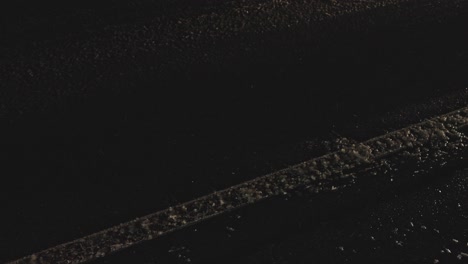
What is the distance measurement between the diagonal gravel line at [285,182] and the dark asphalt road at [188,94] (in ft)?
0.22

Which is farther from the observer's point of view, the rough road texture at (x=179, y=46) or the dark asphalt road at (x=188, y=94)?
the rough road texture at (x=179, y=46)

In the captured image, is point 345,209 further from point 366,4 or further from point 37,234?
point 366,4

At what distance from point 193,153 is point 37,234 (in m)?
0.92

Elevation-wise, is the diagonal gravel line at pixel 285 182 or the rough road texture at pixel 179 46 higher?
the rough road texture at pixel 179 46

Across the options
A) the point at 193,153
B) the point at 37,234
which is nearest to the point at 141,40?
the point at 193,153

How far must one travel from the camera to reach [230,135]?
3.52m

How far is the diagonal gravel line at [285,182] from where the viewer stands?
9.07 feet

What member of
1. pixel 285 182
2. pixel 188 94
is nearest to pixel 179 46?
pixel 188 94

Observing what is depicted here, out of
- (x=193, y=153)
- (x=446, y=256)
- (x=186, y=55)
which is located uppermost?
(x=186, y=55)

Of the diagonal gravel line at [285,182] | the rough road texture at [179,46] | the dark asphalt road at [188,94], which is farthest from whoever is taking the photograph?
the rough road texture at [179,46]

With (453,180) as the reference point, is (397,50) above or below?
above

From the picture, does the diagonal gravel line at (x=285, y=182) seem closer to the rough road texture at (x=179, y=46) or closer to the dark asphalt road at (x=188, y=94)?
the dark asphalt road at (x=188, y=94)

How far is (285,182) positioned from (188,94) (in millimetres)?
1016

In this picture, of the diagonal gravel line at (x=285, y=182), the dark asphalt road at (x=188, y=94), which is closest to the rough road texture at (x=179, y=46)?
the dark asphalt road at (x=188, y=94)
